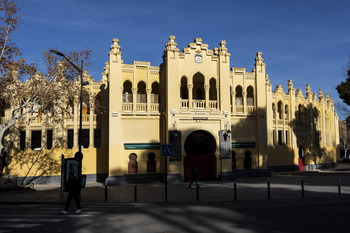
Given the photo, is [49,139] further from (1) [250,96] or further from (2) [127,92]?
(1) [250,96]

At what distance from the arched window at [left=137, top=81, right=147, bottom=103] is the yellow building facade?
0.09 meters

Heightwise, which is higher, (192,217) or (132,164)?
(132,164)

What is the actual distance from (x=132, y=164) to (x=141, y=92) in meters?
6.85

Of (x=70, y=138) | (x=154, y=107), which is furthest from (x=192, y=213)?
(x=70, y=138)

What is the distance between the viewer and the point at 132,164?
2506 cm

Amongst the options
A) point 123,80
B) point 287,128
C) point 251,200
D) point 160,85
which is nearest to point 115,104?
point 123,80

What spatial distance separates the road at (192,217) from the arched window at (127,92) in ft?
41.9

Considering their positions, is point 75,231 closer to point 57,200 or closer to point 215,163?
point 57,200

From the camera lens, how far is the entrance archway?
25.4 meters

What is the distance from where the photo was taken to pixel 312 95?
1608 inches

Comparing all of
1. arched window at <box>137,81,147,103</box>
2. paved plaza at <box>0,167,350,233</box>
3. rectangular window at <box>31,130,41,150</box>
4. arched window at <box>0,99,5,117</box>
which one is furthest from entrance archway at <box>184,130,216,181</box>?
arched window at <box>0,99,5,117</box>

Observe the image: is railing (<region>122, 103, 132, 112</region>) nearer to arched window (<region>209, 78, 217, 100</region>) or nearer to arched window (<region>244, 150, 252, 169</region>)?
arched window (<region>209, 78, 217, 100</region>)

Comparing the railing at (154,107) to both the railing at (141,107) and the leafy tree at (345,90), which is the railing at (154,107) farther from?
the leafy tree at (345,90)

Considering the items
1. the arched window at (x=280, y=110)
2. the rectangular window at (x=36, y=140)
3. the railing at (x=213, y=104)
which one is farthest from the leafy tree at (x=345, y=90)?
the rectangular window at (x=36, y=140)
